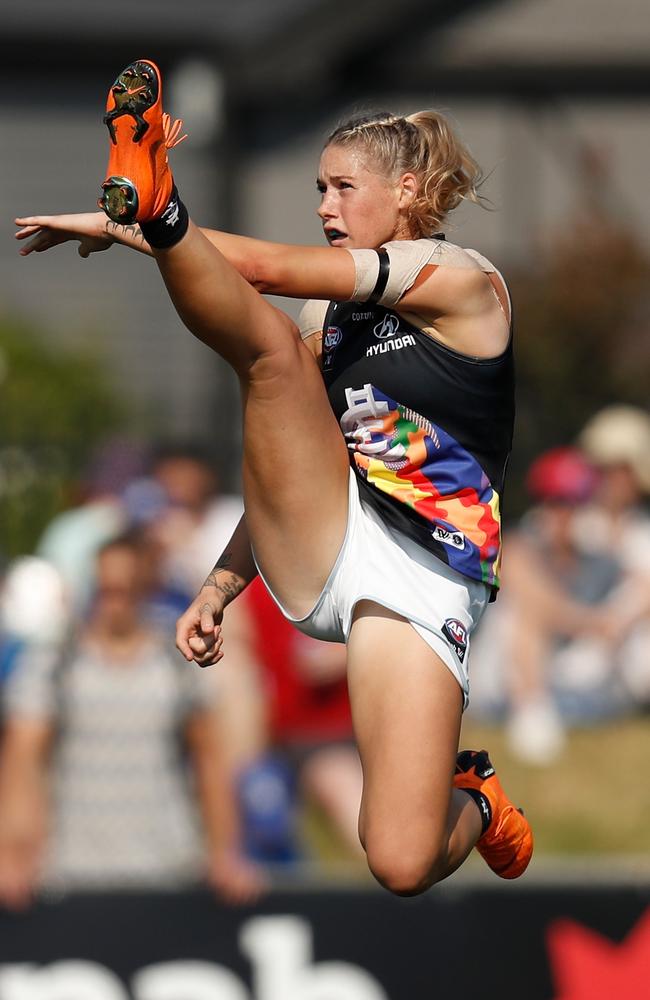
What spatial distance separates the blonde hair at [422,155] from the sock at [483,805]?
51.4 inches

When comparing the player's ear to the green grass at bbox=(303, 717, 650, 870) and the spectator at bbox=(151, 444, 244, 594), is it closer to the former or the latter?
the spectator at bbox=(151, 444, 244, 594)

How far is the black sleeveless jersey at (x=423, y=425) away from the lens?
3.84 meters

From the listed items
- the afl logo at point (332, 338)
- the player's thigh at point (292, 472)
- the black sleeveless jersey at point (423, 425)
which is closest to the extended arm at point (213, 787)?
the player's thigh at point (292, 472)

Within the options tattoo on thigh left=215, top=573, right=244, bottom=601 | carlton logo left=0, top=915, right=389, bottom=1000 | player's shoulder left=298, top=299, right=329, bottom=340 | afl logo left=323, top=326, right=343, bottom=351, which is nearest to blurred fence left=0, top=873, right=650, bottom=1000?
carlton logo left=0, top=915, right=389, bottom=1000

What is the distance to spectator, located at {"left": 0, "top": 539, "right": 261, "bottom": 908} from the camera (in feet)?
20.1

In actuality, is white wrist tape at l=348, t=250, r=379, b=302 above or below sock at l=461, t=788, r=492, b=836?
above

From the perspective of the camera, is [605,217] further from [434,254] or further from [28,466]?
[434,254]

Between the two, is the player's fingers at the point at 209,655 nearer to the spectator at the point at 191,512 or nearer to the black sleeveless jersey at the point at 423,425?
the black sleeveless jersey at the point at 423,425

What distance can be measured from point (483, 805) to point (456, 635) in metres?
0.45

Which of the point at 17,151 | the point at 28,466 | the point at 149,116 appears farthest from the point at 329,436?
the point at 17,151

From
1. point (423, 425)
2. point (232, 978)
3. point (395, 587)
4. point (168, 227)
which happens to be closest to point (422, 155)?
point (423, 425)

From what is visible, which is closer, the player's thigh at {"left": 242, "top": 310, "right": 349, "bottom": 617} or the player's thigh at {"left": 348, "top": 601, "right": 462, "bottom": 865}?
the player's thigh at {"left": 242, "top": 310, "right": 349, "bottom": 617}

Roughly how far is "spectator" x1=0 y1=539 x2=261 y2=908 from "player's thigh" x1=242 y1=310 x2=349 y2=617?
2227 millimetres

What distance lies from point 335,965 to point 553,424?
6372 mm
